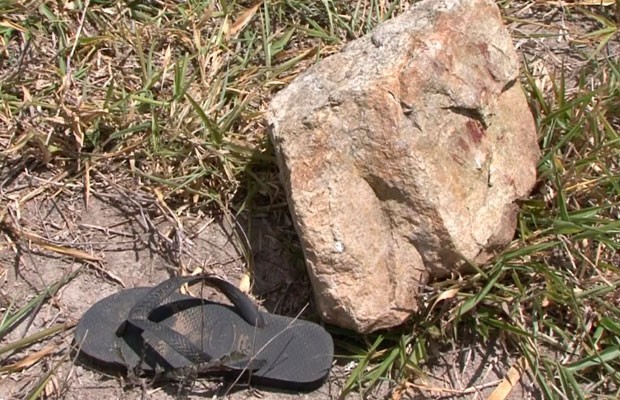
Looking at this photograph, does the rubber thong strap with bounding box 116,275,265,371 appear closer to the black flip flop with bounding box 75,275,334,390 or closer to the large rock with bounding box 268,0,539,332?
the black flip flop with bounding box 75,275,334,390

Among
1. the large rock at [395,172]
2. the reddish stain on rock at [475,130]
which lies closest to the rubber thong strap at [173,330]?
the large rock at [395,172]

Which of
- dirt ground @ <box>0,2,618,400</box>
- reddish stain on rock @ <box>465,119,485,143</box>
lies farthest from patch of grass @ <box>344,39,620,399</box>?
reddish stain on rock @ <box>465,119,485,143</box>

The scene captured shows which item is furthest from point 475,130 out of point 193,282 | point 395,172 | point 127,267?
point 127,267

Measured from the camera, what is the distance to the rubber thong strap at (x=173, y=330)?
7.52 ft

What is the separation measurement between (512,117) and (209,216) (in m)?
0.77

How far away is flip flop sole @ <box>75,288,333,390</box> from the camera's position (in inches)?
92.4

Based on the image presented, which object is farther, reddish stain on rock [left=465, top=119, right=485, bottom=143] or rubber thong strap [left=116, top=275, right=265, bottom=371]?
reddish stain on rock [left=465, top=119, right=485, bottom=143]

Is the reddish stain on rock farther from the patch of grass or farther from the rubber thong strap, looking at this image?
the rubber thong strap

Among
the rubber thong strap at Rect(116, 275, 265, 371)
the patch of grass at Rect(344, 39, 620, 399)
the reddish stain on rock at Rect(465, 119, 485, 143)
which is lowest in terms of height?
the patch of grass at Rect(344, 39, 620, 399)

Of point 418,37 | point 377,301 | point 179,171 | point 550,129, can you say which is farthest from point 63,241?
point 550,129

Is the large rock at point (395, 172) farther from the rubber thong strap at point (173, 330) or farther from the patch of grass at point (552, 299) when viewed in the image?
the rubber thong strap at point (173, 330)

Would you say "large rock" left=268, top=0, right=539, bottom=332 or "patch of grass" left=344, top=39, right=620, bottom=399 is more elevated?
"large rock" left=268, top=0, right=539, bottom=332

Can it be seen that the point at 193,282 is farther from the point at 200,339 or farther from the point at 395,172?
the point at 395,172

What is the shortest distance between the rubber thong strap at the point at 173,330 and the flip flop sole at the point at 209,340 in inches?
0.8
